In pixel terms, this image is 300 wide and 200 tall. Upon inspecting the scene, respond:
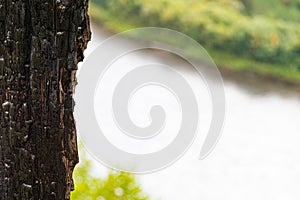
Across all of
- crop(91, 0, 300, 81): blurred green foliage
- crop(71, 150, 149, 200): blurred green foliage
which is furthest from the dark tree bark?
crop(91, 0, 300, 81): blurred green foliage

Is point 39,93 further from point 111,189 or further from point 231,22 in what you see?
point 231,22

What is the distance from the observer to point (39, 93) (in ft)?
3.05

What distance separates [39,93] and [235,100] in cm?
229

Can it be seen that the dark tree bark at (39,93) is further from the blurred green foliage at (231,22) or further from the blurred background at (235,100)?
the blurred green foliage at (231,22)

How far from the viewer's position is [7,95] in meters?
0.94

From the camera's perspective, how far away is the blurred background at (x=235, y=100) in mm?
2422

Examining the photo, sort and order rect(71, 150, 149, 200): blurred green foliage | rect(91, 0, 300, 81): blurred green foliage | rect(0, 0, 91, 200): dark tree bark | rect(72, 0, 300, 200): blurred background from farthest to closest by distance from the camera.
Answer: rect(91, 0, 300, 81): blurred green foliage
rect(72, 0, 300, 200): blurred background
rect(71, 150, 149, 200): blurred green foliage
rect(0, 0, 91, 200): dark tree bark

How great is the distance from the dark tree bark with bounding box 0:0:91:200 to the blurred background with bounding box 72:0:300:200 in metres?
0.51

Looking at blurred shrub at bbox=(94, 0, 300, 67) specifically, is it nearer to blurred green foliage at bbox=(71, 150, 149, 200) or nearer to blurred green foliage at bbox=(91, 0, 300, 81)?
blurred green foliage at bbox=(91, 0, 300, 81)

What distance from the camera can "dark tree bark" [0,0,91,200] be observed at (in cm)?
90

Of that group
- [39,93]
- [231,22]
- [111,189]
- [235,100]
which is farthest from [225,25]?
[39,93]

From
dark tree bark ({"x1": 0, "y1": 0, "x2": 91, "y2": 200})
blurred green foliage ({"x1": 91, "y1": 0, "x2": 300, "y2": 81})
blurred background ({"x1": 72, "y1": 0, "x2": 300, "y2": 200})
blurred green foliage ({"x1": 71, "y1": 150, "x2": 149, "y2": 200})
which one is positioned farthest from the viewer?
blurred green foliage ({"x1": 91, "y1": 0, "x2": 300, "y2": 81})

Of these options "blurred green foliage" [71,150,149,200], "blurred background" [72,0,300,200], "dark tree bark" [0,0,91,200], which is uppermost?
"blurred background" [72,0,300,200]

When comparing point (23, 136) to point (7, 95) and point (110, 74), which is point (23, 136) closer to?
point (7, 95)
